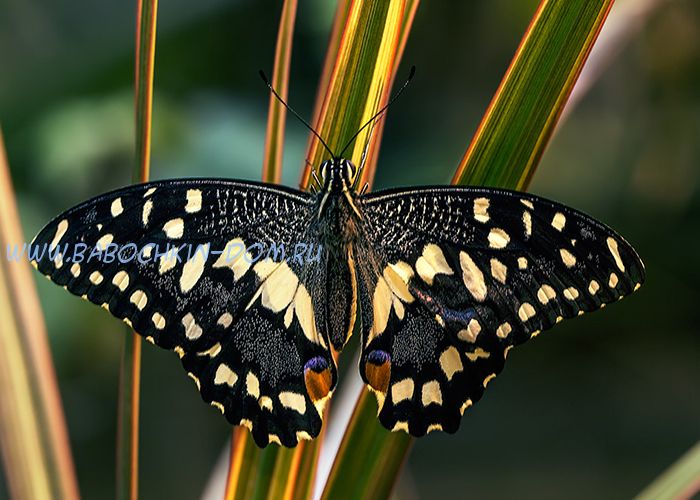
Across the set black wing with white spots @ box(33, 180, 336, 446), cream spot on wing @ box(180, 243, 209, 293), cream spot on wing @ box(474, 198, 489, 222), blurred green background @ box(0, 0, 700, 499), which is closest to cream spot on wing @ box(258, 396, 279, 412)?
black wing with white spots @ box(33, 180, 336, 446)

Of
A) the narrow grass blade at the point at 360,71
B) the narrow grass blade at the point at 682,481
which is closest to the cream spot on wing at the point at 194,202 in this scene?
the narrow grass blade at the point at 360,71

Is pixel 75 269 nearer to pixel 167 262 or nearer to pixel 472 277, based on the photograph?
pixel 167 262

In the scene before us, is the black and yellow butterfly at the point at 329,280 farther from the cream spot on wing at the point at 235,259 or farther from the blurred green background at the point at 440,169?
the blurred green background at the point at 440,169

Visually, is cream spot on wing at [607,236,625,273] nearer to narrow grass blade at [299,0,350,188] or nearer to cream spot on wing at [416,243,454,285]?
cream spot on wing at [416,243,454,285]

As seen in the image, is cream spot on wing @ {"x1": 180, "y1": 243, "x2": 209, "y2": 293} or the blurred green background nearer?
cream spot on wing @ {"x1": 180, "y1": 243, "x2": 209, "y2": 293}

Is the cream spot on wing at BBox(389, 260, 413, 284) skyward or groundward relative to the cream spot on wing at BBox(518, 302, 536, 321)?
groundward

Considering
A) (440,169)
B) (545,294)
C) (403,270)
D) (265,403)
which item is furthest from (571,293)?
(440,169)

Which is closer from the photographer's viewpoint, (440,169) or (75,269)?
(75,269)
